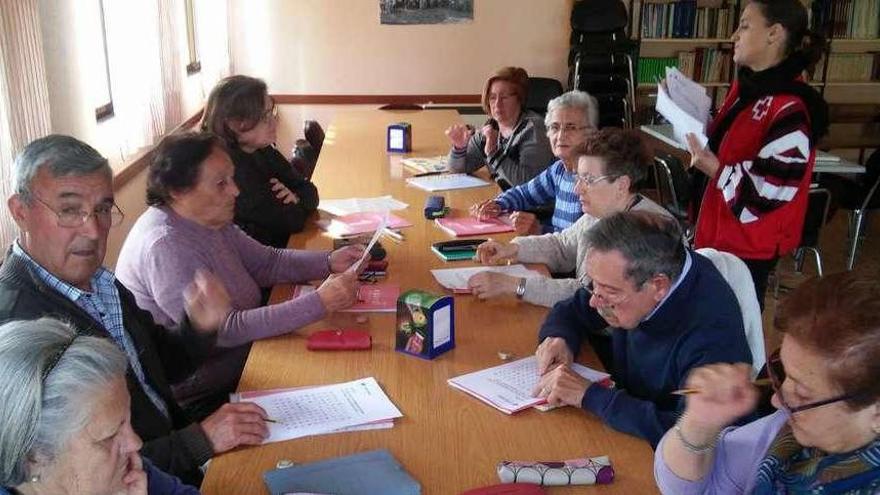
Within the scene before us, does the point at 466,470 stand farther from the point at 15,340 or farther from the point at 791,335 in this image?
the point at 15,340

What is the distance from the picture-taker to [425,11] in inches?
260

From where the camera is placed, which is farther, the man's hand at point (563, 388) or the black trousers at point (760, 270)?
the black trousers at point (760, 270)

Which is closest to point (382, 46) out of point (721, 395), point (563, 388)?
point (563, 388)

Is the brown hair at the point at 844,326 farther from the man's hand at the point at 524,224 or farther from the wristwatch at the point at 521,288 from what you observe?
the man's hand at the point at 524,224

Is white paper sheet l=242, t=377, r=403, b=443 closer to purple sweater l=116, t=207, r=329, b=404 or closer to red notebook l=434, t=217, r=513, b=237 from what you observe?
purple sweater l=116, t=207, r=329, b=404

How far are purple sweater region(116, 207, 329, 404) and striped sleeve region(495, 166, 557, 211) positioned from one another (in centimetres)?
136

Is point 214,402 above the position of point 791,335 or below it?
below

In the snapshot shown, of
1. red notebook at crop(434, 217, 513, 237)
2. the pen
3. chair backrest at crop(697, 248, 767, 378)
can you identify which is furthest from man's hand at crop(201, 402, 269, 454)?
red notebook at crop(434, 217, 513, 237)

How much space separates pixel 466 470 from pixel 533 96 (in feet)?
17.7

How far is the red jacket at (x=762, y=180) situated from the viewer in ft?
8.46

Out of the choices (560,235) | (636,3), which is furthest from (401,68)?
(560,235)

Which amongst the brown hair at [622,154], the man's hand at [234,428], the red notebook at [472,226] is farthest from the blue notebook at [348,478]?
the red notebook at [472,226]

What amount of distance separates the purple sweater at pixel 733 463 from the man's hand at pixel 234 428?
771mm

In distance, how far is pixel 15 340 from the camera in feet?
3.45
